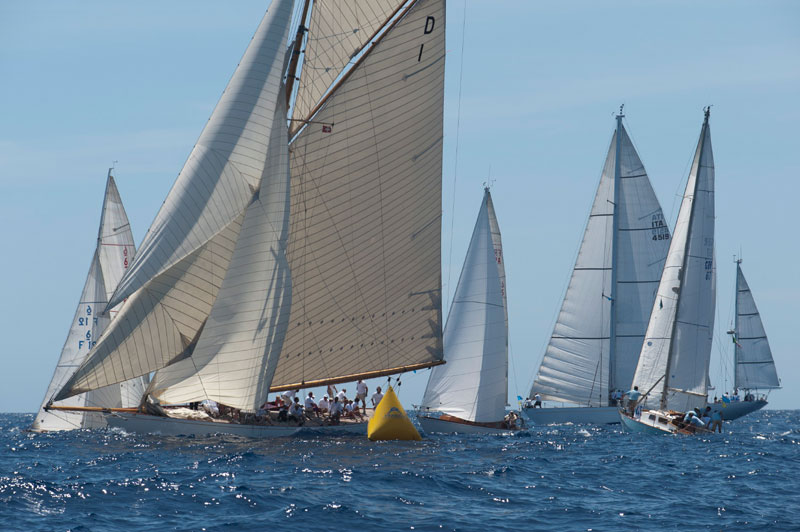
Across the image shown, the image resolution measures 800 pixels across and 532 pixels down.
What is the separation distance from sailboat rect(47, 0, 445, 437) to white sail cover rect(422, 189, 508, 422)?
271 cm

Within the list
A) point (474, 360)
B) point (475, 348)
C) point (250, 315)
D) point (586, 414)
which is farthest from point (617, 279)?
point (250, 315)

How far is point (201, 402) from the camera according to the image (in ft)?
124

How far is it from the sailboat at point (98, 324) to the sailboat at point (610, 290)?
2595cm

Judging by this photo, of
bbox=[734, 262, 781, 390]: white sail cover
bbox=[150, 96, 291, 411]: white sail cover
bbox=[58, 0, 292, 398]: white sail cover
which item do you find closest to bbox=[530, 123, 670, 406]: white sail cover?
bbox=[150, 96, 291, 411]: white sail cover

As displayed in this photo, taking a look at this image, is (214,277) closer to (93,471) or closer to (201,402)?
(201,402)

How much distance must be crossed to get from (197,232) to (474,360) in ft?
46.9

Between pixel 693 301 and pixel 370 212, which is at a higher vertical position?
pixel 370 212

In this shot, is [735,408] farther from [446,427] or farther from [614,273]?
[446,427]

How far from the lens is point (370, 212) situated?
37.6 metres

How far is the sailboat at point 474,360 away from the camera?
42156 millimetres

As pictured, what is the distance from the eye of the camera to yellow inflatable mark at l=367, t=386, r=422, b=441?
3603cm

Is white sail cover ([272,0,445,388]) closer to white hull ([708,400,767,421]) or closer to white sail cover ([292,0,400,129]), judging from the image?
white sail cover ([292,0,400,129])

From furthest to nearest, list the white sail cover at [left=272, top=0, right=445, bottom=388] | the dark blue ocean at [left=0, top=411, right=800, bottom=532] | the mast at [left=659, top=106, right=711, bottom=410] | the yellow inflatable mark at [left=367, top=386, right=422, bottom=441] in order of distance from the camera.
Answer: the mast at [left=659, top=106, right=711, bottom=410] → the white sail cover at [left=272, top=0, right=445, bottom=388] → the yellow inflatable mark at [left=367, top=386, right=422, bottom=441] → the dark blue ocean at [left=0, top=411, right=800, bottom=532]

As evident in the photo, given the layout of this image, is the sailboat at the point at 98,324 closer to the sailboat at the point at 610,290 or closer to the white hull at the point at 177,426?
the white hull at the point at 177,426
